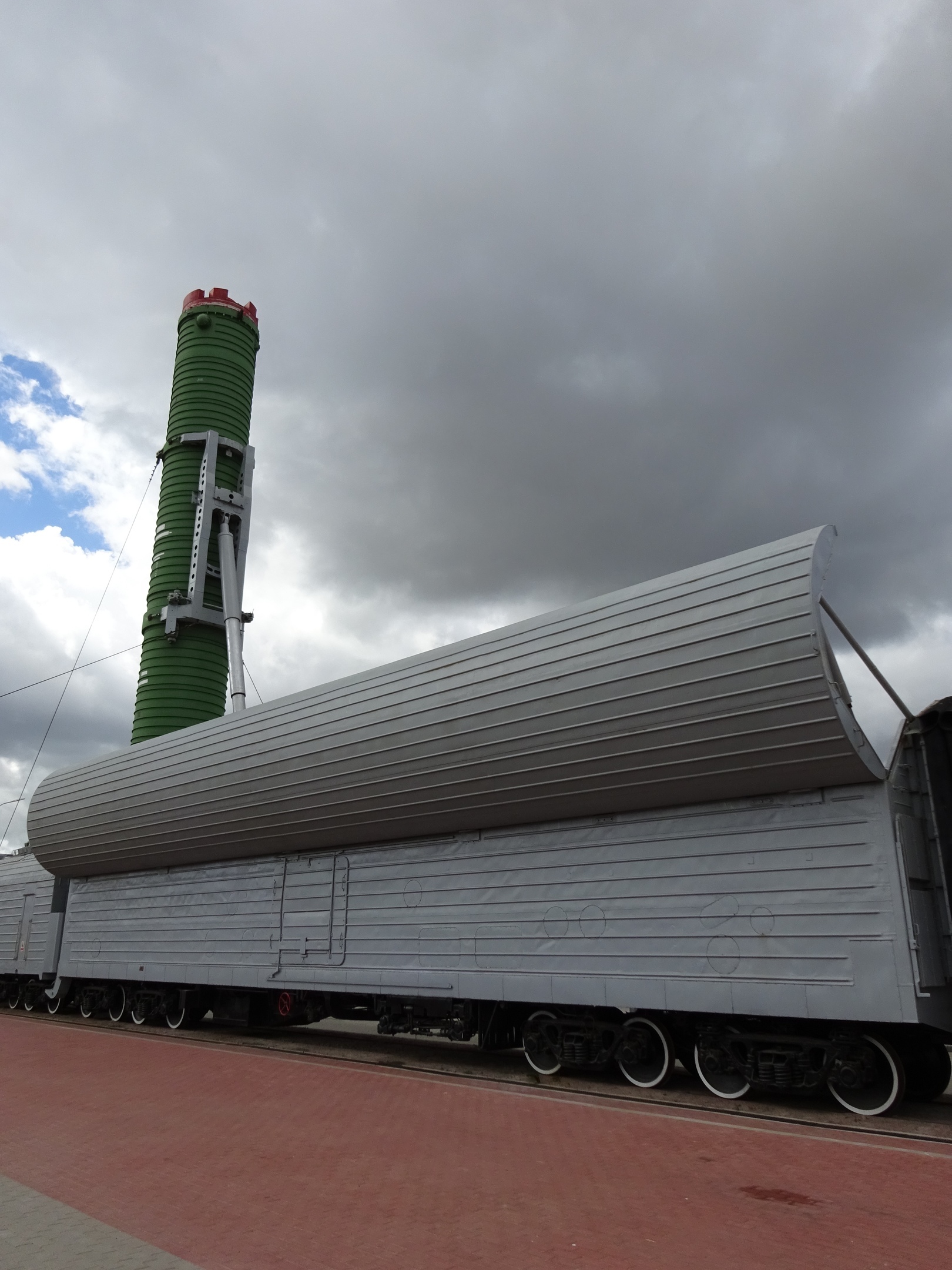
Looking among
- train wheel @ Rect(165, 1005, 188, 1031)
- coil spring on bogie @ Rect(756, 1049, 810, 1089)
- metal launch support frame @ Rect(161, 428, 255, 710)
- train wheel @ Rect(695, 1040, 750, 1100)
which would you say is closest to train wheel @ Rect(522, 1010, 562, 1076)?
train wheel @ Rect(695, 1040, 750, 1100)

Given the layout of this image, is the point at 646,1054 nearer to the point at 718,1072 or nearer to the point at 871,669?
the point at 718,1072

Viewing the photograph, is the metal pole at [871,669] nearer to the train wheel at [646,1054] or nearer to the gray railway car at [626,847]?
the gray railway car at [626,847]

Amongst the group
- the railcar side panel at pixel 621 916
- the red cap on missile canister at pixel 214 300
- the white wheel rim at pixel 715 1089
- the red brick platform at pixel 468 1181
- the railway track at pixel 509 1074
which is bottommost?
the red brick platform at pixel 468 1181

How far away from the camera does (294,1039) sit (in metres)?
15.0

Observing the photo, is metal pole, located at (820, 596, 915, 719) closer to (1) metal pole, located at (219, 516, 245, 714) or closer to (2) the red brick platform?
(2) the red brick platform

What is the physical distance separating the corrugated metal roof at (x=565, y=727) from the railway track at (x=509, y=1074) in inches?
115

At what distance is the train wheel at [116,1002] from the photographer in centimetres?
1805

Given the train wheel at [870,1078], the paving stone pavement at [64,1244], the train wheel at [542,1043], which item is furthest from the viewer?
the train wheel at [542,1043]

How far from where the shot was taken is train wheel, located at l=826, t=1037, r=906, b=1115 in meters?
7.95

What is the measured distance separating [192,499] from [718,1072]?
20.5 meters

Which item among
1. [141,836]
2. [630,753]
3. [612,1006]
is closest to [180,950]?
[141,836]

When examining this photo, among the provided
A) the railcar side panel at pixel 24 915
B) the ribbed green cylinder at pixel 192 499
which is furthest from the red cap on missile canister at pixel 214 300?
the railcar side panel at pixel 24 915

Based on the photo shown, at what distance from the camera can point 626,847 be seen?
9.84 meters

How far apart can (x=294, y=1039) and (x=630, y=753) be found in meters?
9.38
